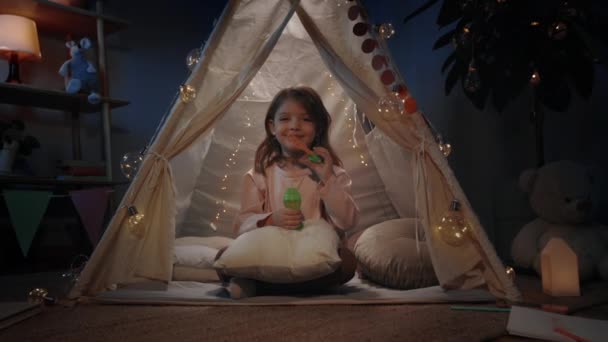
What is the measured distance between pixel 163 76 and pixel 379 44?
74.5 inches

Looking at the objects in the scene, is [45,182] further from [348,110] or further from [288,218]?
[348,110]

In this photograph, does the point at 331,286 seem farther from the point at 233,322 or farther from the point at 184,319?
the point at 184,319

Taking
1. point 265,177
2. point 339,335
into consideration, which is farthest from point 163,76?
point 339,335

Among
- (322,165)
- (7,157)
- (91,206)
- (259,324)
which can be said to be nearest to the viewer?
(259,324)

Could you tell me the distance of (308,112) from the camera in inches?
83.7

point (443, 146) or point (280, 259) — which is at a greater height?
point (443, 146)

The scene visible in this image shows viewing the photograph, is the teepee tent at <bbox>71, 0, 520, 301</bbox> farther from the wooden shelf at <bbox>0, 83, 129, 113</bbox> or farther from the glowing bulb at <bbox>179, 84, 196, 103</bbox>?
the wooden shelf at <bbox>0, 83, 129, 113</bbox>

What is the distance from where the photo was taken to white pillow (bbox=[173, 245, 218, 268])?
2.00m

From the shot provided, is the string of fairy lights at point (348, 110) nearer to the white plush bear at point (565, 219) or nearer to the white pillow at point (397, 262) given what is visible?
the white pillow at point (397, 262)

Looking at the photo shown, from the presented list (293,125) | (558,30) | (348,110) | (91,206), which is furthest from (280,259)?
(558,30)

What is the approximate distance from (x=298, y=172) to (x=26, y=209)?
1335mm

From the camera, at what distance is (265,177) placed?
2.14 metres

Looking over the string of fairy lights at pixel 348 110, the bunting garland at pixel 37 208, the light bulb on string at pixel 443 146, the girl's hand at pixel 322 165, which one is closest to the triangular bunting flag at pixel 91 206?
the bunting garland at pixel 37 208

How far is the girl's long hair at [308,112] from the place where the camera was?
2141 millimetres
